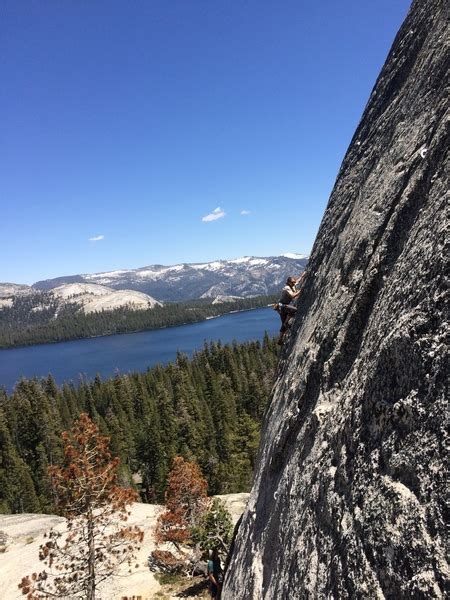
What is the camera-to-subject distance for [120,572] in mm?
26141

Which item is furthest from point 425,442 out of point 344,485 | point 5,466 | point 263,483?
point 5,466

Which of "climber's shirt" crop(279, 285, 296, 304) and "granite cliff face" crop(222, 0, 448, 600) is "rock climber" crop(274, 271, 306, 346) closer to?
"climber's shirt" crop(279, 285, 296, 304)

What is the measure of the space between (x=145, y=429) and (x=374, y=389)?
62.2m

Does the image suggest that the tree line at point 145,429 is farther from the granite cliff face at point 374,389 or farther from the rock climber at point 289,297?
the granite cliff face at point 374,389

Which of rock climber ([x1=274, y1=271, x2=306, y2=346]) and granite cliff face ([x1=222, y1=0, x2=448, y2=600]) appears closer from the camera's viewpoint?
granite cliff face ([x1=222, y1=0, x2=448, y2=600])

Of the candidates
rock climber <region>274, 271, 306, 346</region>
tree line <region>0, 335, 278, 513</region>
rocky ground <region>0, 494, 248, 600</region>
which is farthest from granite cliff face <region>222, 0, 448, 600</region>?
tree line <region>0, 335, 278, 513</region>

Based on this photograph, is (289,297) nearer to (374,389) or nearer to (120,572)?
(374,389)

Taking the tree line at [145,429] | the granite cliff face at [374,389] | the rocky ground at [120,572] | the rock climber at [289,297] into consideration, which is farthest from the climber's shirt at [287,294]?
the tree line at [145,429]

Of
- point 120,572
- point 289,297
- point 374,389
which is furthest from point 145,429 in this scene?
point 374,389

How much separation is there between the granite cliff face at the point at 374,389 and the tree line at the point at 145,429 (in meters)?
45.9

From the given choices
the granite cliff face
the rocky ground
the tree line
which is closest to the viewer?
the granite cliff face

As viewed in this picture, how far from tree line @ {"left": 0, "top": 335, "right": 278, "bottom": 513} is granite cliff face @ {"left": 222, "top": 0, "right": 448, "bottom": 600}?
45.9m

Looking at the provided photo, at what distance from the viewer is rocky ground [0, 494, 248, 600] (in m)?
23.4

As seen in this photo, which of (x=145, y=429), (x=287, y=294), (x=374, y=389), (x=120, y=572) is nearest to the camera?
(x=374, y=389)
